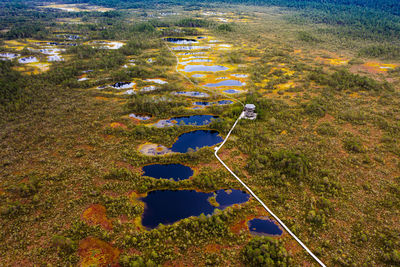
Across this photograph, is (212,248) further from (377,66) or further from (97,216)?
(377,66)

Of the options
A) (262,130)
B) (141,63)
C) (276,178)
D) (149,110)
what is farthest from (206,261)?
(141,63)

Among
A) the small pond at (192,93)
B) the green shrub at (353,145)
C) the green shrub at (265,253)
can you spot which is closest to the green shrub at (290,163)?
the green shrub at (353,145)

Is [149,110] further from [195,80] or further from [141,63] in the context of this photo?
[141,63]

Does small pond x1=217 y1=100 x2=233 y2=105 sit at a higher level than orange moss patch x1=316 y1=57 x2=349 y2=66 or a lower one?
lower

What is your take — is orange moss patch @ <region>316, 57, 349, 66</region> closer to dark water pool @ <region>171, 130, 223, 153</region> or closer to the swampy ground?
the swampy ground

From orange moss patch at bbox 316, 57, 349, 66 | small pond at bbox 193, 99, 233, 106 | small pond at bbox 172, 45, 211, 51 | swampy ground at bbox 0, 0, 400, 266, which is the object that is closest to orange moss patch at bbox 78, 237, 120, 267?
swampy ground at bbox 0, 0, 400, 266

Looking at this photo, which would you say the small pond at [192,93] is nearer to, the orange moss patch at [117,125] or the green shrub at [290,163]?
the orange moss patch at [117,125]

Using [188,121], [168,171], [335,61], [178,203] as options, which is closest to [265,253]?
[178,203]

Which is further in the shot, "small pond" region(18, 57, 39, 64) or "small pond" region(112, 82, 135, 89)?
"small pond" region(18, 57, 39, 64)
